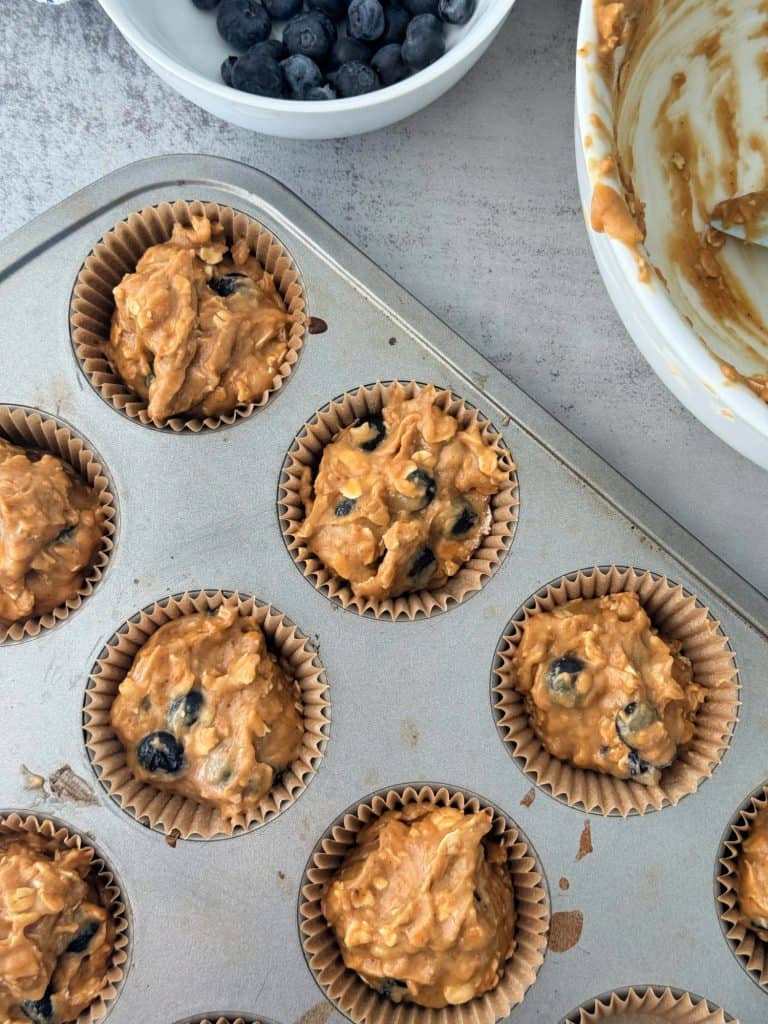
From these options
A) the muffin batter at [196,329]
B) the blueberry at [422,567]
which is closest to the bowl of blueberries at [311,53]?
the muffin batter at [196,329]

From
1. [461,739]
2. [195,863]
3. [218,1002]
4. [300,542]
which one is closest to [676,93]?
[300,542]

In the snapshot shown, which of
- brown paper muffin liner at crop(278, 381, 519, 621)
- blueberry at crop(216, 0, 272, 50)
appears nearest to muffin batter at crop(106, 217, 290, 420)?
brown paper muffin liner at crop(278, 381, 519, 621)

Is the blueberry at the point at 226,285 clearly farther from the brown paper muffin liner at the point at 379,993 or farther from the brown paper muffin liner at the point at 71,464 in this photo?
the brown paper muffin liner at the point at 379,993

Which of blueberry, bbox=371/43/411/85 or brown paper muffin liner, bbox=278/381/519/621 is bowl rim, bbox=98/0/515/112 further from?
brown paper muffin liner, bbox=278/381/519/621

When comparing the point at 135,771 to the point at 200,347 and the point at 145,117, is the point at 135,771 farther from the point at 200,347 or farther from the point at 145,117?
the point at 145,117

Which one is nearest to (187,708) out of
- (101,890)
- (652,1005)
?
(101,890)

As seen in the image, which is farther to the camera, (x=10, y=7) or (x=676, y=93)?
(x=10, y=7)
